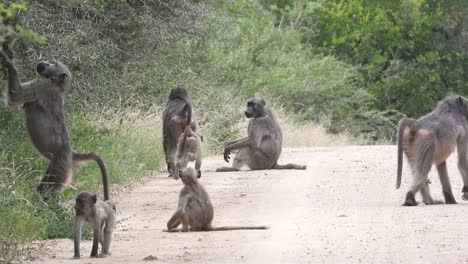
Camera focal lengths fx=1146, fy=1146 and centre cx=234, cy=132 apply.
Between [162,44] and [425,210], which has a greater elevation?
[162,44]

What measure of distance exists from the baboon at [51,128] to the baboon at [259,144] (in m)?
8.02

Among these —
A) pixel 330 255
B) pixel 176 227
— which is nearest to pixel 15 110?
pixel 176 227

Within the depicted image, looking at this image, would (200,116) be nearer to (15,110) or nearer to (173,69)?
(173,69)

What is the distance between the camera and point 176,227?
1191 centimetres

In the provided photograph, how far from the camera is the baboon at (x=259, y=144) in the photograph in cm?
2016

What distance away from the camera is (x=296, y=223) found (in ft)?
39.5

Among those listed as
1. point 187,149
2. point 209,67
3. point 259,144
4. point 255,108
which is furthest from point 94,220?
point 209,67

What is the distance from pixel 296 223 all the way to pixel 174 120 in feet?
22.0

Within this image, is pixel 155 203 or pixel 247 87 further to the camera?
pixel 247 87

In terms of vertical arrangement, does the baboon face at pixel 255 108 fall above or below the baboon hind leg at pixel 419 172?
above

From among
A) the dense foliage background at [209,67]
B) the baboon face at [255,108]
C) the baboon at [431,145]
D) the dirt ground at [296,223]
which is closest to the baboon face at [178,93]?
the dense foliage background at [209,67]

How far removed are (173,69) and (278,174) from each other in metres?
6.40

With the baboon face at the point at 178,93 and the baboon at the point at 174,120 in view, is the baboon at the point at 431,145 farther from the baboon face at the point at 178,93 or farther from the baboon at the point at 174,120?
the baboon face at the point at 178,93

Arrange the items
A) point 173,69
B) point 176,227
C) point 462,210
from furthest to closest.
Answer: point 173,69
point 462,210
point 176,227
